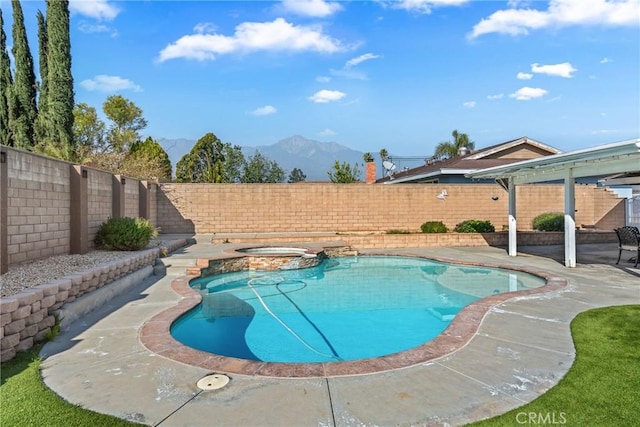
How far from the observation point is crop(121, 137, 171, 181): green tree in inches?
841

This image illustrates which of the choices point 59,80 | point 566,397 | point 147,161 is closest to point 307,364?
point 566,397

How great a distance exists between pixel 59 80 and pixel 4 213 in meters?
19.1

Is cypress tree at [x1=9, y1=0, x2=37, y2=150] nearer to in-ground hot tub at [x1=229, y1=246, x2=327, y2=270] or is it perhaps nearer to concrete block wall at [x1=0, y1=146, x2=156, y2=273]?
concrete block wall at [x1=0, y1=146, x2=156, y2=273]

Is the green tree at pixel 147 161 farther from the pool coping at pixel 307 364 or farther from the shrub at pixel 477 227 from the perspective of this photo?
the pool coping at pixel 307 364

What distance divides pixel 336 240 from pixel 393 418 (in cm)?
1216

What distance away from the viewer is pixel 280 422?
2812 millimetres

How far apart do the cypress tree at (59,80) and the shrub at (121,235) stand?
1312cm

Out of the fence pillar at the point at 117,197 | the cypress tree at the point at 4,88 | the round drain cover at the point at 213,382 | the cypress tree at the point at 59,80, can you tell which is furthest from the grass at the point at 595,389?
the cypress tree at the point at 4,88

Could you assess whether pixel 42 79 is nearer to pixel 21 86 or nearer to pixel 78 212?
pixel 21 86

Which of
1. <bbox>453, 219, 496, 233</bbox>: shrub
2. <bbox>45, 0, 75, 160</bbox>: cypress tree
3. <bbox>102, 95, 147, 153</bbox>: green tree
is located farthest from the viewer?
<bbox>102, 95, 147, 153</bbox>: green tree

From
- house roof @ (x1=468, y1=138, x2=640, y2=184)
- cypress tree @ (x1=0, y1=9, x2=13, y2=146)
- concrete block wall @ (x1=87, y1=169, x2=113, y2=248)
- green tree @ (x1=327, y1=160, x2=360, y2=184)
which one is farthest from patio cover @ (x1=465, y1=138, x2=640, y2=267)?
cypress tree @ (x1=0, y1=9, x2=13, y2=146)

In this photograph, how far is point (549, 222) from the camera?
17.4m

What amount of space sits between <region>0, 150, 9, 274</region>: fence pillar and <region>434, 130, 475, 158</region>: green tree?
154ft

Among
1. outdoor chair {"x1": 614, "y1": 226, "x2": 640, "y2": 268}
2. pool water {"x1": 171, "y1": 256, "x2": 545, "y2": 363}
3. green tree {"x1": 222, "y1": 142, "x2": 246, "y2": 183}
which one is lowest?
pool water {"x1": 171, "y1": 256, "x2": 545, "y2": 363}
